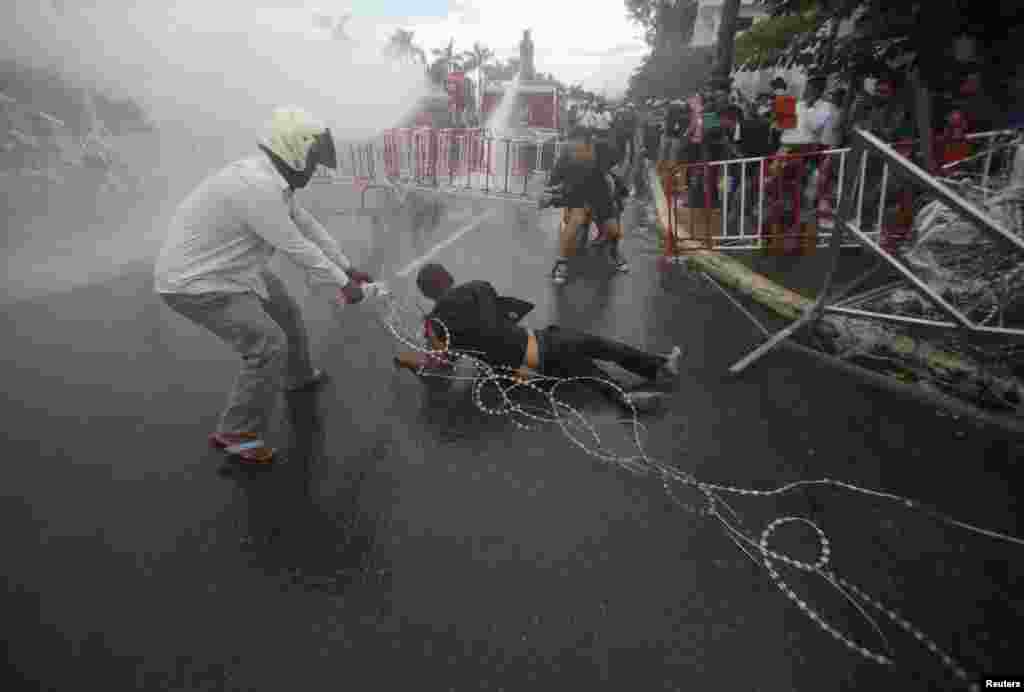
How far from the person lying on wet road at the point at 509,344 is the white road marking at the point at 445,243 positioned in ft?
9.43

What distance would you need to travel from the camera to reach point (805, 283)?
538cm

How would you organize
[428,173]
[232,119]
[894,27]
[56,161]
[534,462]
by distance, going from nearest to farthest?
[534,462] < [894,27] < [56,161] < [428,173] < [232,119]

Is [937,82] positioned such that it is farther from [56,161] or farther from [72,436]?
[56,161]

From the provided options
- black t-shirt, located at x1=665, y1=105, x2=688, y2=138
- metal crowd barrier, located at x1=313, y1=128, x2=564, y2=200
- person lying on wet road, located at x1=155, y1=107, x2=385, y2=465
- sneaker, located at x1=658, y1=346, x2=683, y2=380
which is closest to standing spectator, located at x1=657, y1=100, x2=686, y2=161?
black t-shirt, located at x1=665, y1=105, x2=688, y2=138

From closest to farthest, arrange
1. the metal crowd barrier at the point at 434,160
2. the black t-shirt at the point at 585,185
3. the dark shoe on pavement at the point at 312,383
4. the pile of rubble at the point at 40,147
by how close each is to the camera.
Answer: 1. the dark shoe on pavement at the point at 312,383
2. the black t-shirt at the point at 585,185
3. the pile of rubble at the point at 40,147
4. the metal crowd barrier at the point at 434,160

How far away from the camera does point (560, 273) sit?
648 centimetres

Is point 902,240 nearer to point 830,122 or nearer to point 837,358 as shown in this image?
point 837,358

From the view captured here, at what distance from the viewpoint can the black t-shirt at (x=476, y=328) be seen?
12.2 ft

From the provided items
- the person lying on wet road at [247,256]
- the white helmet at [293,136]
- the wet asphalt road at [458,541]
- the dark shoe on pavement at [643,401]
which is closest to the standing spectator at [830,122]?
the wet asphalt road at [458,541]

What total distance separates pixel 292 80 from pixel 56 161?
23.4ft

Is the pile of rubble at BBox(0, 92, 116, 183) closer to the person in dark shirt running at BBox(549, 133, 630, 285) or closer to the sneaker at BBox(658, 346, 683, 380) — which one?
the person in dark shirt running at BBox(549, 133, 630, 285)

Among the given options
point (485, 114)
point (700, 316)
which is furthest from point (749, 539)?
point (485, 114)

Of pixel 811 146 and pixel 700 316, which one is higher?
pixel 811 146

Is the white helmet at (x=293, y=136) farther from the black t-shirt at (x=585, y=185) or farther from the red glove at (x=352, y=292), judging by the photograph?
the black t-shirt at (x=585, y=185)
